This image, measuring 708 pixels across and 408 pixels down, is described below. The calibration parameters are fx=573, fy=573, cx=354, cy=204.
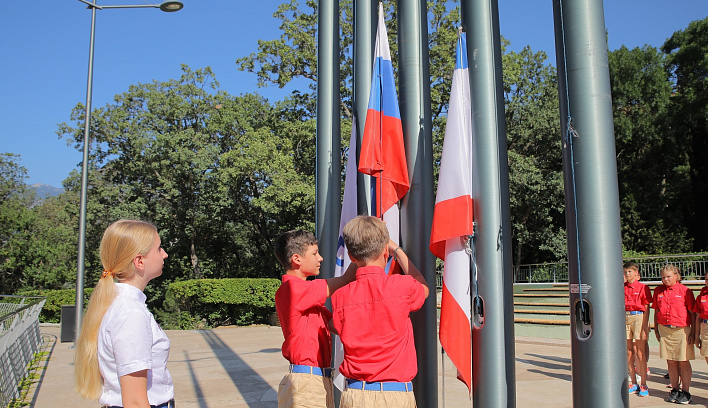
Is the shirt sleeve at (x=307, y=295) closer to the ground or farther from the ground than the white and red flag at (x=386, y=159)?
closer to the ground

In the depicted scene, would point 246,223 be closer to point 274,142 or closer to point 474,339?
point 274,142

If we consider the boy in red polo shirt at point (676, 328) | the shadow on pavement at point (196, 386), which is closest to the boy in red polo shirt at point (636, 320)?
the boy in red polo shirt at point (676, 328)

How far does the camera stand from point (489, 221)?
3.43 metres

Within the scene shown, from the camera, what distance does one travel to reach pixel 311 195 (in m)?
21.8

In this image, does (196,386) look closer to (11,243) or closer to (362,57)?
(362,57)

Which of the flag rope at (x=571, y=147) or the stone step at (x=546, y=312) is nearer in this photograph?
the flag rope at (x=571, y=147)

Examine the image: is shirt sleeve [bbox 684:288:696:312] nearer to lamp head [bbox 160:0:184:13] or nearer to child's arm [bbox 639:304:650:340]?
child's arm [bbox 639:304:650:340]

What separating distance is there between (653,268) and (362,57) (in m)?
21.0

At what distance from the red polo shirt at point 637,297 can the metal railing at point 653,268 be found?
9.30 meters

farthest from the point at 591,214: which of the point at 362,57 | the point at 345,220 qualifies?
the point at 362,57

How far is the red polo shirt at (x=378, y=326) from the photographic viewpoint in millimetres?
2879

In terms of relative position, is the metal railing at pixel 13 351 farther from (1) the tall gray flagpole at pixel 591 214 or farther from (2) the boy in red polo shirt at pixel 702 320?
(2) the boy in red polo shirt at pixel 702 320

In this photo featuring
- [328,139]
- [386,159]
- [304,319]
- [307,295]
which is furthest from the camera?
[328,139]

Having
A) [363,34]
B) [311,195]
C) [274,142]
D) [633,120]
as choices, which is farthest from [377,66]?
[633,120]
